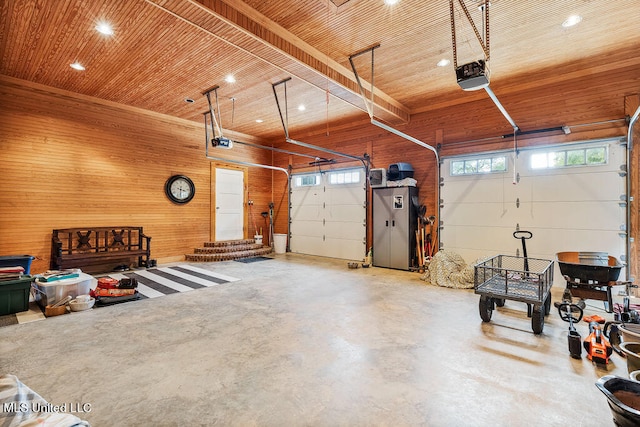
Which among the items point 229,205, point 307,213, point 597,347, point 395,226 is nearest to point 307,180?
point 307,213

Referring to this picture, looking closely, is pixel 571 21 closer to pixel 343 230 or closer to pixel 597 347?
pixel 597 347

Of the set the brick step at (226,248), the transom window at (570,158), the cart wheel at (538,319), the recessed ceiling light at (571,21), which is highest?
the recessed ceiling light at (571,21)

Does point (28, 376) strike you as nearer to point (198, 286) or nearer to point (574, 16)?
point (198, 286)

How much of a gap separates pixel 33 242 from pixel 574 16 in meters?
9.30

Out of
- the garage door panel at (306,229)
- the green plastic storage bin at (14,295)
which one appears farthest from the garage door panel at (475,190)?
the green plastic storage bin at (14,295)

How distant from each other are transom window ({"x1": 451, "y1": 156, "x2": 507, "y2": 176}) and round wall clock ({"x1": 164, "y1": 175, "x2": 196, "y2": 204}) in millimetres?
6604

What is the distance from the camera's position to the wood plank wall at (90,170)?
545 cm

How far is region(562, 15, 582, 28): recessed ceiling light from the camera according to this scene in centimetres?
357

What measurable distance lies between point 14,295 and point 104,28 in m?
3.66

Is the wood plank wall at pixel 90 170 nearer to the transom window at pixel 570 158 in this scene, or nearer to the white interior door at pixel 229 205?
the white interior door at pixel 229 205

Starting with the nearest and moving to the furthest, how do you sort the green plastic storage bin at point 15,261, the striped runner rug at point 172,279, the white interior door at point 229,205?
the green plastic storage bin at point 15,261 < the striped runner rug at point 172,279 < the white interior door at point 229,205

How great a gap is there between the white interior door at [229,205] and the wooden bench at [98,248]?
84.3 inches

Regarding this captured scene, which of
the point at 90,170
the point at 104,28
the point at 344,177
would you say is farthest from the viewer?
the point at 344,177

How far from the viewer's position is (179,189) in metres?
7.73
